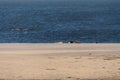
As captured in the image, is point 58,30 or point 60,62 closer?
point 60,62

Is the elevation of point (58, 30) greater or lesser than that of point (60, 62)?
lesser

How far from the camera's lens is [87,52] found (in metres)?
26.1

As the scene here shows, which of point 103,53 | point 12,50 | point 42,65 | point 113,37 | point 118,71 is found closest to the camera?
point 118,71

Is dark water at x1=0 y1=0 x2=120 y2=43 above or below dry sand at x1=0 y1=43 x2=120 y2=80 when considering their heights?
below

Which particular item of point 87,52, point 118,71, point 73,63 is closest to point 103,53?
point 87,52

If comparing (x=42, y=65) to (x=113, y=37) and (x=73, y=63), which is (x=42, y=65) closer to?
(x=73, y=63)

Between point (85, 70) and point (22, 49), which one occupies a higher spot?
point (85, 70)

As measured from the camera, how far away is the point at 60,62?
883 inches

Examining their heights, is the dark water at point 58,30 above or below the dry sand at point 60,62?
below

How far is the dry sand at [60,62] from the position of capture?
19500mm

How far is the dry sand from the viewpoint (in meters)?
19.5

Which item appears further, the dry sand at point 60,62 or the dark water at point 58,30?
the dark water at point 58,30

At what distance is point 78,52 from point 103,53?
1196 millimetres

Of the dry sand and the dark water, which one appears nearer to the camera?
the dry sand
